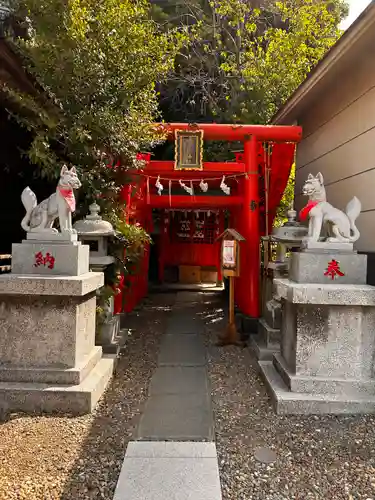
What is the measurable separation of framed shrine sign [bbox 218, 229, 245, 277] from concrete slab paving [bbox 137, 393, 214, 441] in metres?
2.65

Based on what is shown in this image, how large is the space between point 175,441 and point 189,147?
17.7 feet

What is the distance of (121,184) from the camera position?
656 centimetres

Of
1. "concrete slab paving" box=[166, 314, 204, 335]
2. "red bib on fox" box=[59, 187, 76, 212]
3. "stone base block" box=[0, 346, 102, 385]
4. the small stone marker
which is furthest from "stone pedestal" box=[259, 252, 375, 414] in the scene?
"concrete slab paving" box=[166, 314, 204, 335]

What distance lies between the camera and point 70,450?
10.9 ft

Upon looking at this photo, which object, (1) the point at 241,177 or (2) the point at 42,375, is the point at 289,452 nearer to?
(2) the point at 42,375

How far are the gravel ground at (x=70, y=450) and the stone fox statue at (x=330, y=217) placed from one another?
9.43 ft

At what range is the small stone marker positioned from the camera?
10.6 ft

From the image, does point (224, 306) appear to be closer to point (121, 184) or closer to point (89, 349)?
point (121, 184)

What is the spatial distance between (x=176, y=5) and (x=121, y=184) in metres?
12.0

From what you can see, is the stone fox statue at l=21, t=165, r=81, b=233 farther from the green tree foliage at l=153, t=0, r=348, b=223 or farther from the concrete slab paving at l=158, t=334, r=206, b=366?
the green tree foliage at l=153, t=0, r=348, b=223

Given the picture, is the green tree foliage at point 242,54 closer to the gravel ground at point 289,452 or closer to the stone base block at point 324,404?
the stone base block at point 324,404

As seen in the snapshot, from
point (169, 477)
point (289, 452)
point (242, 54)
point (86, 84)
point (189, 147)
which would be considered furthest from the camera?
point (242, 54)

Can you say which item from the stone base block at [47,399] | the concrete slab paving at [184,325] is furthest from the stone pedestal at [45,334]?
the concrete slab paving at [184,325]

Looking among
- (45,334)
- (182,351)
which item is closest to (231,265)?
(182,351)
